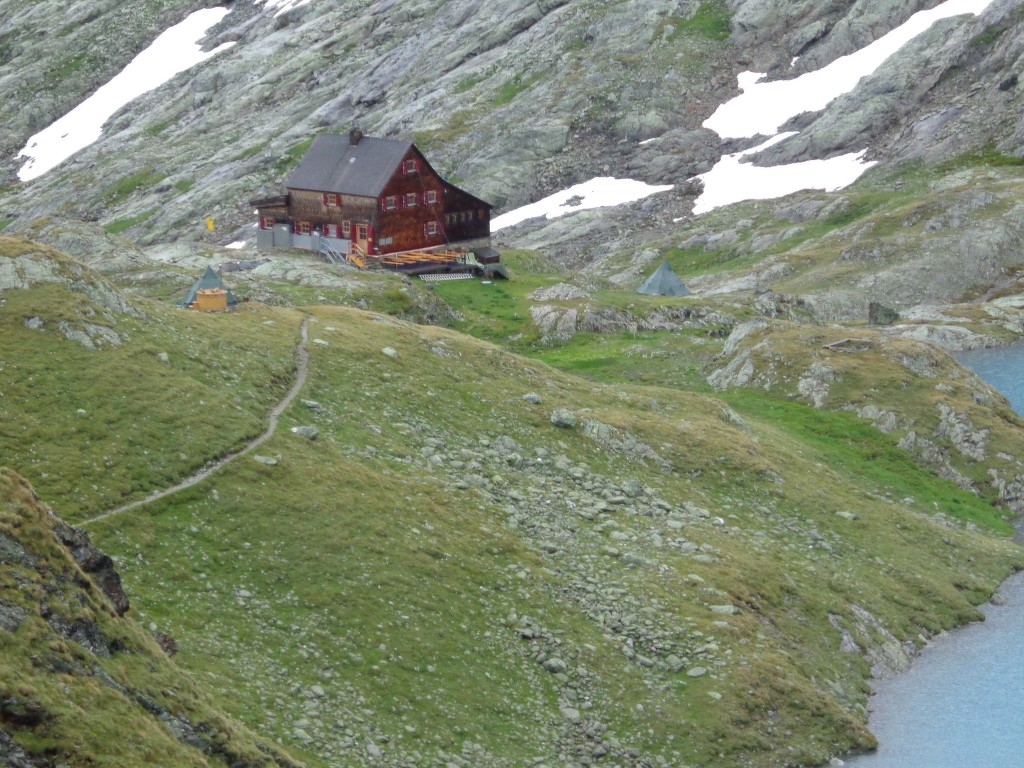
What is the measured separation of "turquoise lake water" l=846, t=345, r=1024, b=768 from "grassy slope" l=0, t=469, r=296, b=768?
23.4m

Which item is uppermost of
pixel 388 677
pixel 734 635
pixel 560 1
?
pixel 560 1

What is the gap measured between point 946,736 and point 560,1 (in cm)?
16325

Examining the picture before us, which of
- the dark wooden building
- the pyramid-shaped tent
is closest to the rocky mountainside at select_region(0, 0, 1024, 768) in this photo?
the dark wooden building

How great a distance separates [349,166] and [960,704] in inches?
2933

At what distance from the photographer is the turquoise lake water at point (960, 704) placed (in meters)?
41.8

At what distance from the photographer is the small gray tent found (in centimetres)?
10794

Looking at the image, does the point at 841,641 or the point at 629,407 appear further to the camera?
the point at 629,407

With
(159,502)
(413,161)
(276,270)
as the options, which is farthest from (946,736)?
(413,161)

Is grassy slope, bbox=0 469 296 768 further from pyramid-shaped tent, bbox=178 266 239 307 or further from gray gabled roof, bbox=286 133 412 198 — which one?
gray gabled roof, bbox=286 133 412 198

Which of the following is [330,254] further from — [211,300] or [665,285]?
[211,300]

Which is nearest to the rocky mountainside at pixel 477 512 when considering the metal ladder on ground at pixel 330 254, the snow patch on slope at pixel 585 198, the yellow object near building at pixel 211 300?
the metal ladder on ground at pixel 330 254

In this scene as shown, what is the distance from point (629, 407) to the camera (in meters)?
63.1

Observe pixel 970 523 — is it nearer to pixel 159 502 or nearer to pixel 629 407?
pixel 629 407

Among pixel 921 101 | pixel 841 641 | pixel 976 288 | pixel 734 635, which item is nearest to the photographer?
pixel 734 635
